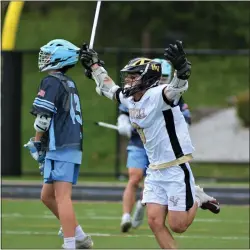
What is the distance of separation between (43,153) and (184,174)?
1.44m

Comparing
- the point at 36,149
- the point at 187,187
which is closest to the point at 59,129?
the point at 36,149

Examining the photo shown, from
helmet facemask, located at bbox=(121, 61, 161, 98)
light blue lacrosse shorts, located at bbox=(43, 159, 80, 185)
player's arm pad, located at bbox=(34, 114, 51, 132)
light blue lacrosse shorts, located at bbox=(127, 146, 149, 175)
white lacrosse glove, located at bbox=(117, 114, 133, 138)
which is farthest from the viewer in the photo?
white lacrosse glove, located at bbox=(117, 114, 133, 138)

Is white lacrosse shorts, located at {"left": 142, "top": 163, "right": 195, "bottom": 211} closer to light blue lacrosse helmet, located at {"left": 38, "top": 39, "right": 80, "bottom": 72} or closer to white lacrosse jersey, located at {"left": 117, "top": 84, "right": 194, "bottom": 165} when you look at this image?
white lacrosse jersey, located at {"left": 117, "top": 84, "right": 194, "bottom": 165}

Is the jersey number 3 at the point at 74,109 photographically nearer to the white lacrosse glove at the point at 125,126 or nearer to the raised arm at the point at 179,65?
the raised arm at the point at 179,65

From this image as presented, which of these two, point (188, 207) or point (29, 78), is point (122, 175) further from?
point (188, 207)

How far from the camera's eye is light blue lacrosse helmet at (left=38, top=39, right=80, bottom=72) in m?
8.68

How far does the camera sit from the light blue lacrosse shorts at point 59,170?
28.2 feet

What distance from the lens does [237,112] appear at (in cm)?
1980

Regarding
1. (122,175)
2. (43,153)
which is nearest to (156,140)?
(43,153)

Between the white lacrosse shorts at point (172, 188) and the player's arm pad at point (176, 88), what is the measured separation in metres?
0.61

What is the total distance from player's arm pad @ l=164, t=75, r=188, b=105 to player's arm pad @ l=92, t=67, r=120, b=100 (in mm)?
825

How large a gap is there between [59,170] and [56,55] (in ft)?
3.35

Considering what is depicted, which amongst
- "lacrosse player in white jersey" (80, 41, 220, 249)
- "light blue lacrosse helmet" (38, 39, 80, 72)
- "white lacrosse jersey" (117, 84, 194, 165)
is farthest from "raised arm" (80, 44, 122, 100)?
"white lacrosse jersey" (117, 84, 194, 165)

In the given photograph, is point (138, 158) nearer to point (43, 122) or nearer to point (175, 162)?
point (43, 122)
